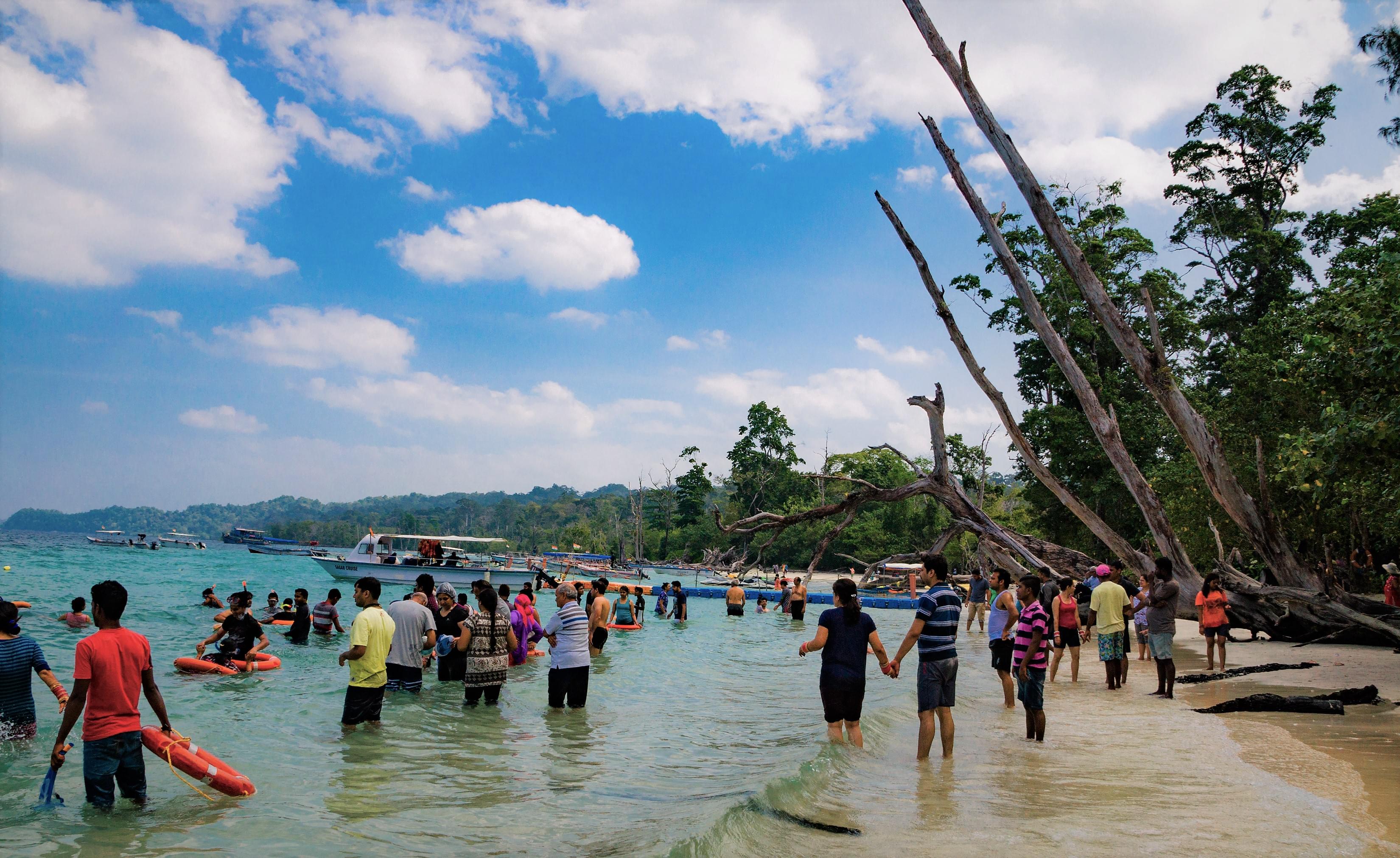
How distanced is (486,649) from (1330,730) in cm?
910

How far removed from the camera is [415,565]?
129 ft


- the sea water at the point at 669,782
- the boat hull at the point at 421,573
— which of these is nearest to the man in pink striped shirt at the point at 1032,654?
the sea water at the point at 669,782

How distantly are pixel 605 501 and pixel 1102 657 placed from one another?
485 ft

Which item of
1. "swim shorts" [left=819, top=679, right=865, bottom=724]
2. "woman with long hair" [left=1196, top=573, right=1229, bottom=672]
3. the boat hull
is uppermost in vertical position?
"woman with long hair" [left=1196, top=573, right=1229, bottom=672]

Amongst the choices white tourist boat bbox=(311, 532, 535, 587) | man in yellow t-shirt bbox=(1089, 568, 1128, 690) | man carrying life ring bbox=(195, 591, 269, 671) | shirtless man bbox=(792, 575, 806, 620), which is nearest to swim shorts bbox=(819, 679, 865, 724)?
man in yellow t-shirt bbox=(1089, 568, 1128, 690)

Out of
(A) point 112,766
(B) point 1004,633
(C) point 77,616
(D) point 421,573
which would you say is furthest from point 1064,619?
(D) point 421,573

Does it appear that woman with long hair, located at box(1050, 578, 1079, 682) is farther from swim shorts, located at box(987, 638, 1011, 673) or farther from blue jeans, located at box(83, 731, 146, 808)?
blue jeans, located at box(83, 731, 146, 808)

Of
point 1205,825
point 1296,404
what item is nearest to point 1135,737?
point 1205,825

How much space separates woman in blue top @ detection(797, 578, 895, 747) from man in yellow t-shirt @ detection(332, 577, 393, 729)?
3868mm

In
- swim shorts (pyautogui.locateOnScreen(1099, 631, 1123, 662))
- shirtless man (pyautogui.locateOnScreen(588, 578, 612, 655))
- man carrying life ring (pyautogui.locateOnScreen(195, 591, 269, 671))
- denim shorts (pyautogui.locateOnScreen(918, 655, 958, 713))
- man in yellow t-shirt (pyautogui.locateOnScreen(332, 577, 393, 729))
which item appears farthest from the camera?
man carrying life ring (pyautogui.locateOnScreen(195, 591, 269, 671))

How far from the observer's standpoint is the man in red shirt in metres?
4.94

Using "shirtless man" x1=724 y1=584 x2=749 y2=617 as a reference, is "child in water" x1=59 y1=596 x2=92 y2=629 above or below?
above

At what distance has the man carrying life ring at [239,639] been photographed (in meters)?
12.6

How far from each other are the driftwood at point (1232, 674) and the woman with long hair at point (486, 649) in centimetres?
991
